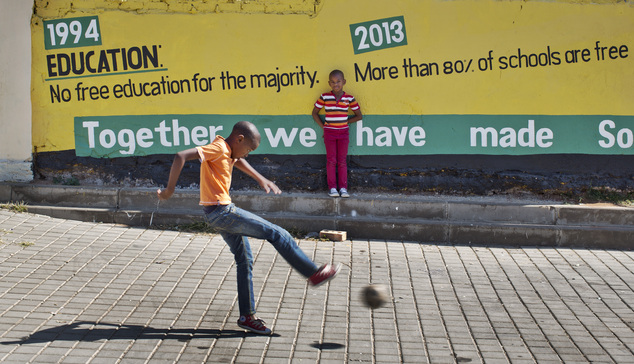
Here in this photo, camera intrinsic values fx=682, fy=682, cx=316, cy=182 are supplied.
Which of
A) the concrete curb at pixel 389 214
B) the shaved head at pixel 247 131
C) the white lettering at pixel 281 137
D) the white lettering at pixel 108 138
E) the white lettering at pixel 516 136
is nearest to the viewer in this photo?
the shaved head at pixel 247 131

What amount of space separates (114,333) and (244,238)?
1142 millimetres

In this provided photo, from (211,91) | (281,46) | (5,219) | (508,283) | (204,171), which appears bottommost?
(508,283)

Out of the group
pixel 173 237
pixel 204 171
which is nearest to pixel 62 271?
pixel 173 237

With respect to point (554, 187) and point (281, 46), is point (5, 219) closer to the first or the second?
point (281, 46)

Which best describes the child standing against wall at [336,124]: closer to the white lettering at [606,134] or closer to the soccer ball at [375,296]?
the white lettering at [606,134]

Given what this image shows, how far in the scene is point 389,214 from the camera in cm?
820

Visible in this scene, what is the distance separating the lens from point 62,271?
6.28 meters

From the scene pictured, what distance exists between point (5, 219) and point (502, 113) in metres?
6.05

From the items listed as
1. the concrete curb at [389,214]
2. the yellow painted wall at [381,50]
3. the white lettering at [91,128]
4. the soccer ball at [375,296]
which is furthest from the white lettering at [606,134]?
the white lettering at [91,128]

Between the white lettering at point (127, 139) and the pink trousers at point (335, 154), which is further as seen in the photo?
the white lettering at point (127, 139)

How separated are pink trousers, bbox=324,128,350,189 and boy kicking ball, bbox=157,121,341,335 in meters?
3.35

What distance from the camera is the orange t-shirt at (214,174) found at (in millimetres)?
4871

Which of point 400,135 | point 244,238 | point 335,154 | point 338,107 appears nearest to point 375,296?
point 244,238

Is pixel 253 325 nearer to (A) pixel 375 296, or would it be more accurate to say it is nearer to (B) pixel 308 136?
(A) pixel 375 296
